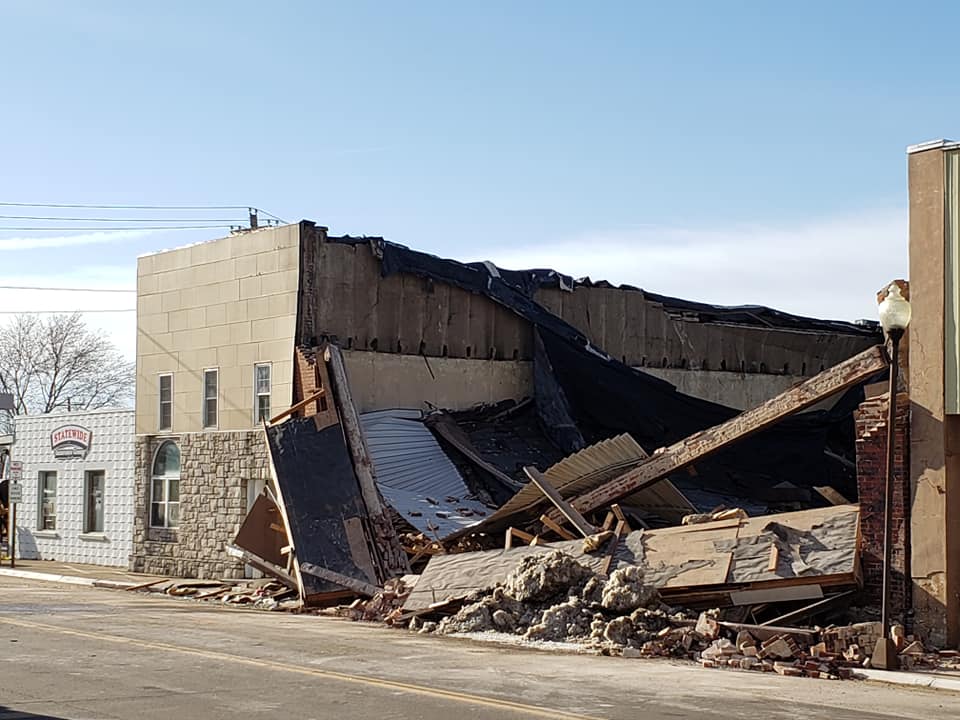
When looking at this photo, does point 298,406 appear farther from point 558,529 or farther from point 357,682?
point 357,682

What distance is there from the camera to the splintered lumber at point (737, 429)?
19.6m

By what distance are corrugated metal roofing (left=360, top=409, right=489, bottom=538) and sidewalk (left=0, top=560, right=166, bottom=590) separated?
6232 mm

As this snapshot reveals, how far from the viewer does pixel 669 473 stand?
877 inches

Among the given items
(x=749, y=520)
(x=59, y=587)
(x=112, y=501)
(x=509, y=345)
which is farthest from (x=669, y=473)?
(x=112, y=501)

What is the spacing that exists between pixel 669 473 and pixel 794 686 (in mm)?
7849

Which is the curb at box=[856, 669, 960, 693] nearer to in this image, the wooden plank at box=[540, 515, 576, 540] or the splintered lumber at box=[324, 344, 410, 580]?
the wooden plank at box=[540, 515, 576, 540]

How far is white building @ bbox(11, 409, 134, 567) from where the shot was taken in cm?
3356

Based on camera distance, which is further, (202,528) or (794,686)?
(202,528)

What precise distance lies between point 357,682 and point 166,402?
1926 centimetres

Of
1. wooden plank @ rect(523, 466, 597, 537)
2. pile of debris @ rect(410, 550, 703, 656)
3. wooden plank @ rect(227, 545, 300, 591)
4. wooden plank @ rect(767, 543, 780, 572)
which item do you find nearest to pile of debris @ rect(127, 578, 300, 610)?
wooden plank @ rect(227, 545, 300, 591)

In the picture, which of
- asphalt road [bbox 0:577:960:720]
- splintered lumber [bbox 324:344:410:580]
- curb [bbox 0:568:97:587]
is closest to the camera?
asphalt road [bbox 0:577:960:720]

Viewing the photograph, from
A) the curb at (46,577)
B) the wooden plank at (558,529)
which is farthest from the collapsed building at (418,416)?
the curb at (46,577)

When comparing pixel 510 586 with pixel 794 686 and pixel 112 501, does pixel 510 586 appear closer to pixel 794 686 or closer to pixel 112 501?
pixel 794 686

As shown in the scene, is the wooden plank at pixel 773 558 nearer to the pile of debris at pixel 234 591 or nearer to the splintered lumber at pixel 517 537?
the splintered lumber at pixel 517 537
